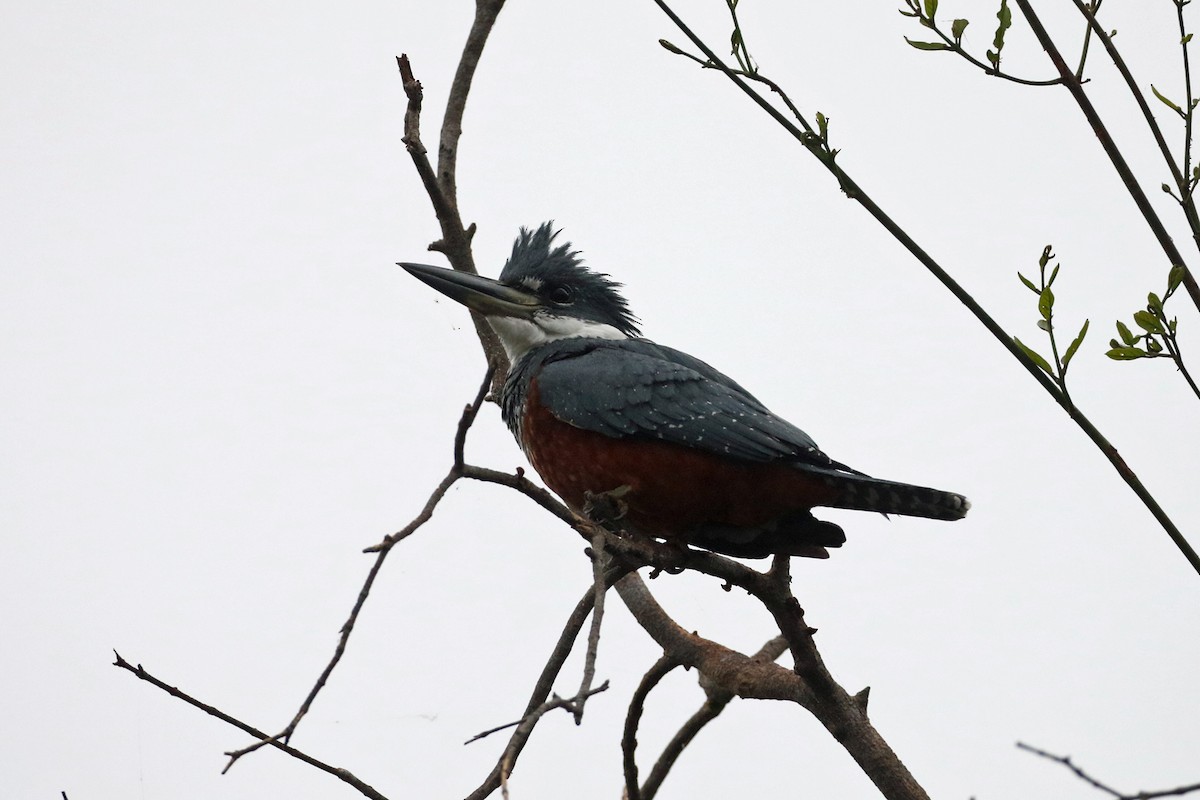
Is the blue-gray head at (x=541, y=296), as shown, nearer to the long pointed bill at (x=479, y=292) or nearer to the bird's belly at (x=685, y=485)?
the long pointed bill at (x=479, y=292)

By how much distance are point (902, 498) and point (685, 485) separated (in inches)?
30.1

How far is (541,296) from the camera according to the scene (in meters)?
5.37

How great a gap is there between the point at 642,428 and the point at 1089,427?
2.15 meters

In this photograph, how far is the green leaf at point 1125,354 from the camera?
2463 mm

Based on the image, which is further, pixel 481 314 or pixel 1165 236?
pixel 481 314

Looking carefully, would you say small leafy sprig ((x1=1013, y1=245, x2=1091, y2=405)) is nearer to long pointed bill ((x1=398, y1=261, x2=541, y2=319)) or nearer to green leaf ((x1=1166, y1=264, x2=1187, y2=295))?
green leaf ((x1=1166, y1=264, x2=1187, y2=295))

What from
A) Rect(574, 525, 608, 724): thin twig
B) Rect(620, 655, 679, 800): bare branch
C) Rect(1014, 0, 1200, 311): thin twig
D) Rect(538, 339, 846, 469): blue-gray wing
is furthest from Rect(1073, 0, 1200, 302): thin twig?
Rect(620, 655, 679, 800): bare branch

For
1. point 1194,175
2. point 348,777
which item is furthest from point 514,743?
point 1194,175

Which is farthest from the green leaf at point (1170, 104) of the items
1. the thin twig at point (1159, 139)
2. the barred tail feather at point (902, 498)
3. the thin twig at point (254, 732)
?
the thin twig at point (254, 732)

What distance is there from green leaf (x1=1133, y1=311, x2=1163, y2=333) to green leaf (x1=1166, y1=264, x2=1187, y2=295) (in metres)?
0.07

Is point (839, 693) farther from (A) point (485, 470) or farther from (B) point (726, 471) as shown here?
(A) point (485, 470)

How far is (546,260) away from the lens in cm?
545

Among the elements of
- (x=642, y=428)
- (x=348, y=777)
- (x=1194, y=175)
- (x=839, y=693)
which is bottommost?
(x=348, y=777)

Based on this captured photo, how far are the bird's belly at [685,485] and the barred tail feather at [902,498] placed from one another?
115 millimetres
